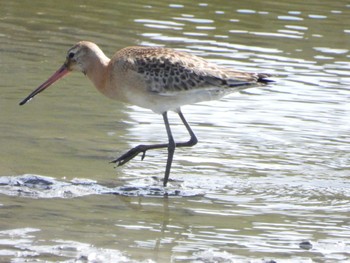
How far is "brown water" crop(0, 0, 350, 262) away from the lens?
824cm

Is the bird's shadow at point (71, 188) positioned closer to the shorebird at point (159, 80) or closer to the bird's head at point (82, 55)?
the shorebird at point (159, 80)

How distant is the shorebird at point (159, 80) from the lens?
10.4 metres

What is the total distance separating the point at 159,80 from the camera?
1041 cm

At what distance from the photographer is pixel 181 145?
35.6 feet

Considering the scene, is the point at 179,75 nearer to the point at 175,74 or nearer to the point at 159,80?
the point at 175,74

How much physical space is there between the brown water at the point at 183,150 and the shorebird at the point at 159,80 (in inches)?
25.0

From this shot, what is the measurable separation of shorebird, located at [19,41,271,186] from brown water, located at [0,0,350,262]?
25.0 inches

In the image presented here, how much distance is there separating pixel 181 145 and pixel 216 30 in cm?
614

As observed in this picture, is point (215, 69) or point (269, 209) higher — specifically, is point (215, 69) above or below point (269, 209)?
above

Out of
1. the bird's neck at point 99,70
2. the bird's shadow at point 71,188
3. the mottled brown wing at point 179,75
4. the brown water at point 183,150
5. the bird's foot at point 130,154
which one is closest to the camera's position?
the brown water at point 183,150

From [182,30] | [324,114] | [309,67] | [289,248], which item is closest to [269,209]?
[289,248]

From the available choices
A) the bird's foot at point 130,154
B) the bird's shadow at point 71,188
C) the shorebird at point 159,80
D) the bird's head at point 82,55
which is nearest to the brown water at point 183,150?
the bird's shadow at point 71,188

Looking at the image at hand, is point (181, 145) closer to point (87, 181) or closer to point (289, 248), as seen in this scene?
point (87, 181)

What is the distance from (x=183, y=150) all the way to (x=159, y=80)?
1.31m
